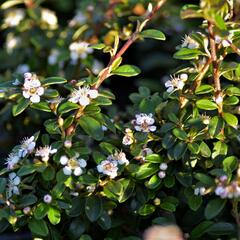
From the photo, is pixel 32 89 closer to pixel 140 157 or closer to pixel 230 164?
pixel 140 157

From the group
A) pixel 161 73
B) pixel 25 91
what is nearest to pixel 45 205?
pixel 25 91

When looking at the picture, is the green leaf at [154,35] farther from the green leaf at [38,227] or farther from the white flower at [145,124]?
the green leaf at [38,227]

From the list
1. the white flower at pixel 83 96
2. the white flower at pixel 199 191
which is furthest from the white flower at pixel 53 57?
the white flower at pixel 199 191

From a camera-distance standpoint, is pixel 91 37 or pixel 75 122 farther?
pixel 91 37

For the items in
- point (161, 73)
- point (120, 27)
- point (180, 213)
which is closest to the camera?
point (180, 213)

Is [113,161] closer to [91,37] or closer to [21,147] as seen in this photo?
[21,147]

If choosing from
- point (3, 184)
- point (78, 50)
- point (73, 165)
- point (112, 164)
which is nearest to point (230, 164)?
point (112, 164)

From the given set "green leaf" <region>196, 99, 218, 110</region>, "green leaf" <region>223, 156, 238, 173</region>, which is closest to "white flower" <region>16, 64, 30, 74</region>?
"green leaf" <region>196, 99, 218, 110</region>
